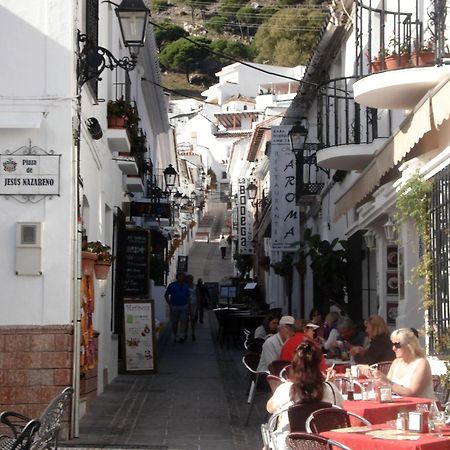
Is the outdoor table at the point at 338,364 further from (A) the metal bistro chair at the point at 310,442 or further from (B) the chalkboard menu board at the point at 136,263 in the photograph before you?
(B) the chalkboard menu board at the point at 136,263

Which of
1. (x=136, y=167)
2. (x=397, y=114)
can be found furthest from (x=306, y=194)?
(x=397, y=114)

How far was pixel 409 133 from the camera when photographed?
11180mm

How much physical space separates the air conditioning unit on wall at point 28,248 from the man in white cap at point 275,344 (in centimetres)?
347

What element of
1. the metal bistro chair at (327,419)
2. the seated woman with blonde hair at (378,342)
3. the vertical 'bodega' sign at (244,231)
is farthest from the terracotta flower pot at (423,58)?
the vertical 'bodega' sign at (244,231)

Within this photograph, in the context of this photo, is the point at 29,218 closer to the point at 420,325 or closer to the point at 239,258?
the point at 420,325

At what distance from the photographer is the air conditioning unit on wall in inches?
489

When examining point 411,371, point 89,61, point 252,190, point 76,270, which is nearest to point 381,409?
point 411,371

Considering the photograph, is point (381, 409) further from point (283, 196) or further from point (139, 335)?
point (283, 196)

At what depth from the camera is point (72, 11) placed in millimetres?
12531

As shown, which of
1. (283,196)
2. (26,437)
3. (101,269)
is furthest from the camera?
(283,196)

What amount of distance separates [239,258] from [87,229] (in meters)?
41.5

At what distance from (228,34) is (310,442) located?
5933 inches

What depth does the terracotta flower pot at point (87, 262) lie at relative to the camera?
1357cm

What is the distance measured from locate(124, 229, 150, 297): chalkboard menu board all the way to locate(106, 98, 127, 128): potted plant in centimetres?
442
